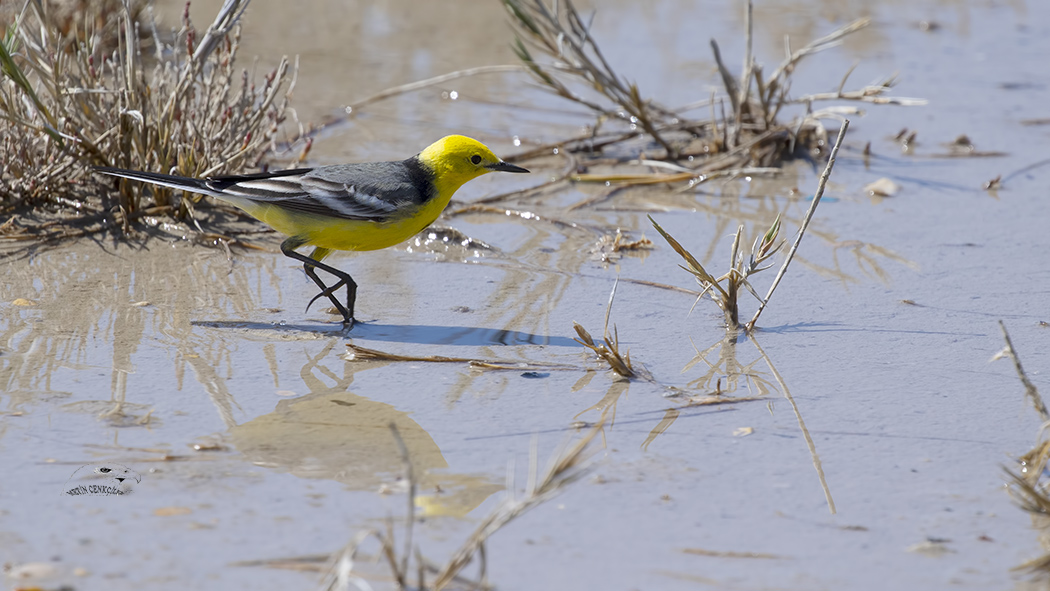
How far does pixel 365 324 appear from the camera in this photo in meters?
5.08

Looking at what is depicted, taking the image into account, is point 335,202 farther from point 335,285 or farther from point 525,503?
point 525,503

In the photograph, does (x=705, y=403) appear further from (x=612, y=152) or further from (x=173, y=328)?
(x=612, y=152)

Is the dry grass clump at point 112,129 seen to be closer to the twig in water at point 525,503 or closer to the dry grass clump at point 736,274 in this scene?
the dry grass clump at point 736,274

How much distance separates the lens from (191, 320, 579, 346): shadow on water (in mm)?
4855

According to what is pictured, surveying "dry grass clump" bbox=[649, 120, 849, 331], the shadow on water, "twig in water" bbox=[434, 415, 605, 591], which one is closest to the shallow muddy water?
the shadow on water

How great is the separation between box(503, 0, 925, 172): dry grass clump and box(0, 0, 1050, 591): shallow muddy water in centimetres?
30

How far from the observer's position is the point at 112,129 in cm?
569

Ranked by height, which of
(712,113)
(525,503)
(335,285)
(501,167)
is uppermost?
(712,113)

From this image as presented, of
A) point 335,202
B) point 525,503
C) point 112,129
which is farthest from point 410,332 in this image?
point 525,503

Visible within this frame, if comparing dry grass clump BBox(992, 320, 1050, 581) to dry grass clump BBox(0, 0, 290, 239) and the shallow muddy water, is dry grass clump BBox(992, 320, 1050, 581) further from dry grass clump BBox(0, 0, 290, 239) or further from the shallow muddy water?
dry grass clump BBox(0, 0, 290, 239)

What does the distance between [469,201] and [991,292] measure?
3.17m

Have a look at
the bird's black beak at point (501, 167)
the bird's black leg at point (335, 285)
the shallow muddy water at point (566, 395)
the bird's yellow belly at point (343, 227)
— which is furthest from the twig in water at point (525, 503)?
the bird's black beak at point (501, 167)

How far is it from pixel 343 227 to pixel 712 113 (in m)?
3.29

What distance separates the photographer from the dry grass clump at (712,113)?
7152 millimetres
